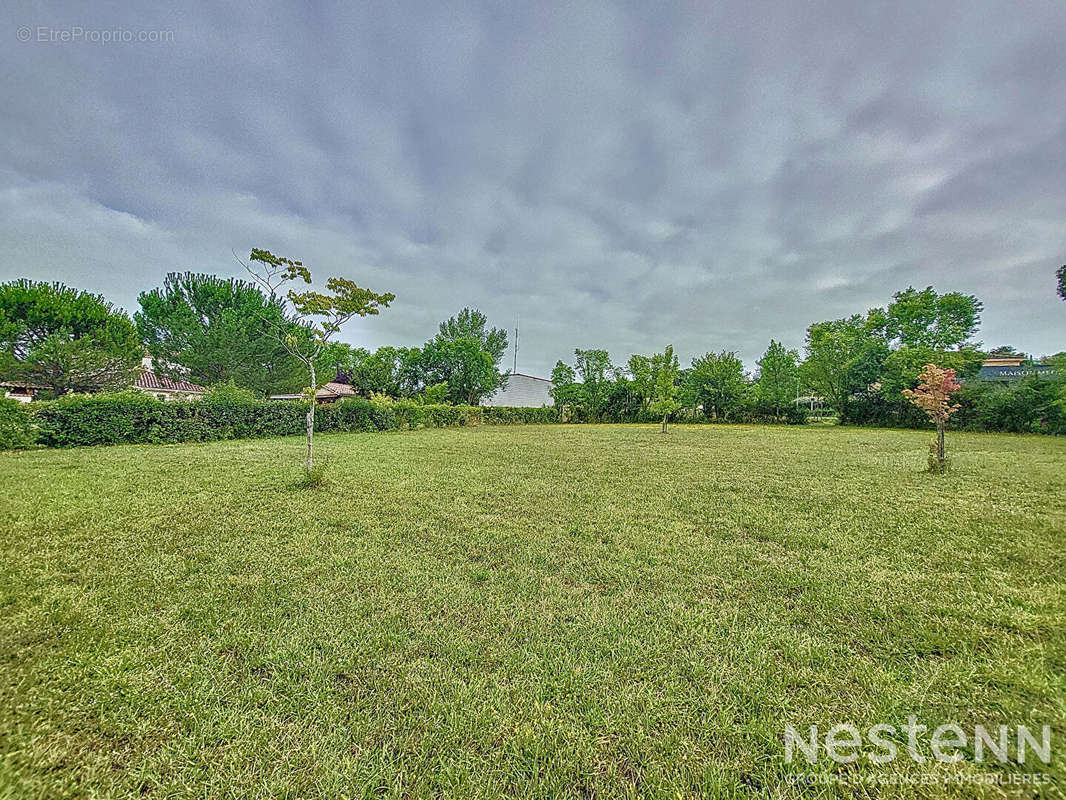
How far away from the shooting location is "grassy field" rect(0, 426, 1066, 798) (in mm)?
1363

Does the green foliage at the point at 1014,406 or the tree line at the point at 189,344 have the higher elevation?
the tree line at the point at 189,344

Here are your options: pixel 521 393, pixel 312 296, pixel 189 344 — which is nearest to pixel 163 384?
pixel 189 344

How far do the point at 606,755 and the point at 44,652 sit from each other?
294 centimetres

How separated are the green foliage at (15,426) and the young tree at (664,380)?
68.3ft

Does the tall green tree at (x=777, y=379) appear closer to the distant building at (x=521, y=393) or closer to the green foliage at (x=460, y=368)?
the distant building at (x=521, y=393)

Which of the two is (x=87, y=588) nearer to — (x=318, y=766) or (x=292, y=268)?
(x=318, y=766)

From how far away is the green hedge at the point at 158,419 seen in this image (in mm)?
9008

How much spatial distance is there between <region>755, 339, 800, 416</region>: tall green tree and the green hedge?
25.1m

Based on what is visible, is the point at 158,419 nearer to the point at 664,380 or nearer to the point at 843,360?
the point at 664,380

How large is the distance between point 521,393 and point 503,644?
105ft

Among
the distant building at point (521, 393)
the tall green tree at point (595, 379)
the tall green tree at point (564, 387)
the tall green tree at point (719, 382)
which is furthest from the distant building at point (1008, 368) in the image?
the distant building at point (521, 393)

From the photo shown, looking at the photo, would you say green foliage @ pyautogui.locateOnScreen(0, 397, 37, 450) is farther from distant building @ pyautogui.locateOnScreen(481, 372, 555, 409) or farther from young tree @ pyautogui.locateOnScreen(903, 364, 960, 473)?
distant building @ pyautogui.locateOnScreen(481, 372, 555, 409)

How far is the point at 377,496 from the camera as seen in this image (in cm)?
535

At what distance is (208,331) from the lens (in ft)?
62.7
